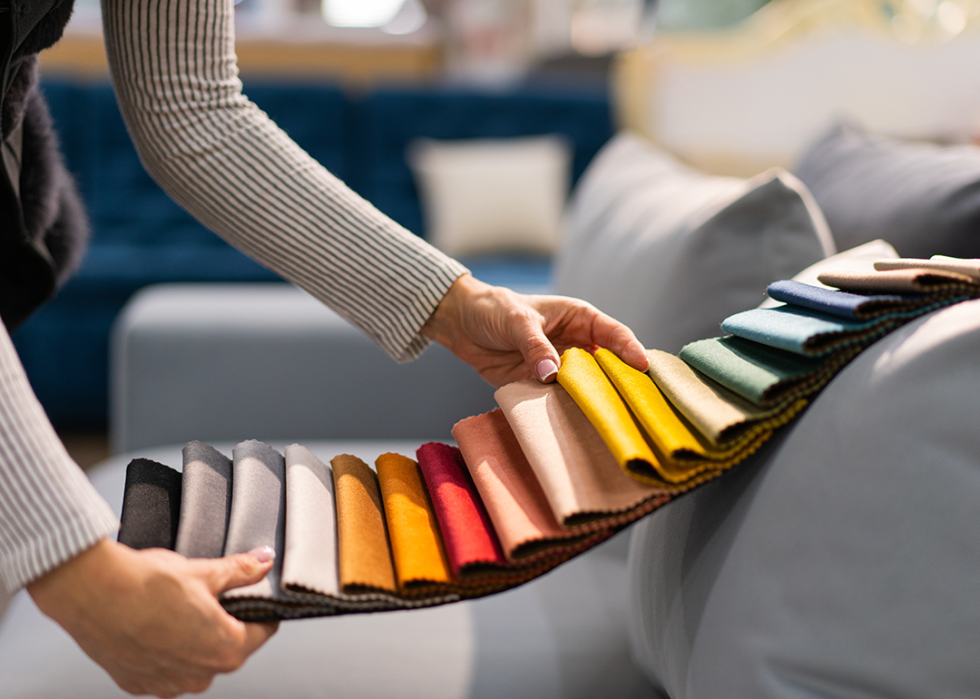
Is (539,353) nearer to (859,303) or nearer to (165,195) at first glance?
(859,303)

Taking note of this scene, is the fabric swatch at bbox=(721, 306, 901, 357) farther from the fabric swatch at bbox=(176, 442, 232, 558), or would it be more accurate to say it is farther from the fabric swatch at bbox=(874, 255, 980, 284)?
the fabric swatch at bbox=(176, 442, 232, 558)

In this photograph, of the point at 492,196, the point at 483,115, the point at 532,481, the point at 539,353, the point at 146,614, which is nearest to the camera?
the point at 146,614

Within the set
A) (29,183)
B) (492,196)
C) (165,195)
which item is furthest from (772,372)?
(165,195)

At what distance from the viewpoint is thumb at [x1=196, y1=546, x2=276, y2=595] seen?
0.44 m

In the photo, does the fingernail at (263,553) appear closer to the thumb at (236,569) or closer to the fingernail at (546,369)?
the thumb at (236,569)

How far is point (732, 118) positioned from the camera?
2.00 metres

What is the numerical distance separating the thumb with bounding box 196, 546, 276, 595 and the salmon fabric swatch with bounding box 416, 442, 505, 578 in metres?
0.11

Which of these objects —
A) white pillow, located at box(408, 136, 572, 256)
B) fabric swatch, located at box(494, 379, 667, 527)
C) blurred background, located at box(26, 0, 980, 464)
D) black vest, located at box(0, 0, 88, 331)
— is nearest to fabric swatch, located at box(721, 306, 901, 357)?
fabric swatch, located at box(494, 379, 667, 527)

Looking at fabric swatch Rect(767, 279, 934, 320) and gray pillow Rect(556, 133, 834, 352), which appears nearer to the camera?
fabric swatch Rect(767, 279, 934, 320)

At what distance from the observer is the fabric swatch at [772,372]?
0.47m

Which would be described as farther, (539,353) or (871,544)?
(539,353)

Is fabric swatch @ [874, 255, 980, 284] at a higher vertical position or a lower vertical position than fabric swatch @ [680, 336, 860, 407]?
higher

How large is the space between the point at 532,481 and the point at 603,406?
2.6 inches

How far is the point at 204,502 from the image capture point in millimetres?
514
